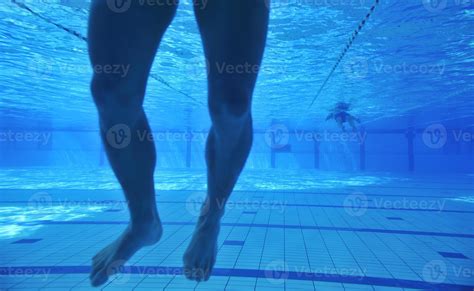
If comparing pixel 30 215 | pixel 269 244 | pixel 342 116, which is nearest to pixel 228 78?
pixel 269 244

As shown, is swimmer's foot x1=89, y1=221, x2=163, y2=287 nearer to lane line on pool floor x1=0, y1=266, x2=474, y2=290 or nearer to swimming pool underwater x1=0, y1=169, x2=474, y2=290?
swimming pool underwater x1=0, y1=169, x2=474, y2=290

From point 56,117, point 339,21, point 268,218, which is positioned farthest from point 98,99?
point 56,117

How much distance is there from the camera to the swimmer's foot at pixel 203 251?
171cm

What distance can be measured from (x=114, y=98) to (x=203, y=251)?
974 millimetres

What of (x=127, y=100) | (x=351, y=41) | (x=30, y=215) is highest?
(x=351, y=41)

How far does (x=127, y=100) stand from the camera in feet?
5.22

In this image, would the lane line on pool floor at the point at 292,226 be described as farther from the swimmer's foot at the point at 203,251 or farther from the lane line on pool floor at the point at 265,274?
the swimmer's foot at the point at 203,251

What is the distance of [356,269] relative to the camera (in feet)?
13.5

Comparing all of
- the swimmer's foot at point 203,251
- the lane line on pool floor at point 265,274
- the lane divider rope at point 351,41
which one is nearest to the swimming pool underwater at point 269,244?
the lane line on pool floor at point 265,274

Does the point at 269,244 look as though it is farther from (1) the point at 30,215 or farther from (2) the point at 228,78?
(1) the point at 30,215

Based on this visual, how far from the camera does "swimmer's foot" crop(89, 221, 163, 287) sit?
1.74 m

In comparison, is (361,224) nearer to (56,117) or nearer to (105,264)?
(105,264)

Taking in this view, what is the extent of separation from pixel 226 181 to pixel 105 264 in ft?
2.74

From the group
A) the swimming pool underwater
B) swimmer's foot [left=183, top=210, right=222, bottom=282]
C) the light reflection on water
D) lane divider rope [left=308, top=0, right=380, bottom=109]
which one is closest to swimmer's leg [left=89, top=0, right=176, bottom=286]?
swimmer's foot [left=183, top=210, right=222, bottom=282]
